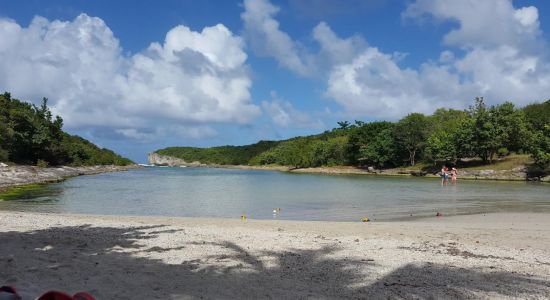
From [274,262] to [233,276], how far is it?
163cm

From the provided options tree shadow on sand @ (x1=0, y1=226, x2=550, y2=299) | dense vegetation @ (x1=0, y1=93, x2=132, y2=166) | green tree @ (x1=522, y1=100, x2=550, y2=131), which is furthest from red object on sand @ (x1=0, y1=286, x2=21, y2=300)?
green tree @ (x1=522, y1=100, x2=550, y2=131)

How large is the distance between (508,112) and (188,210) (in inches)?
2915

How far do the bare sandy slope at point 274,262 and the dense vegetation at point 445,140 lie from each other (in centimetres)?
6208

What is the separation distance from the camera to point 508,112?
81438 mm

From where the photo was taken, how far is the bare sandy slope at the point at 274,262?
748 centimetres

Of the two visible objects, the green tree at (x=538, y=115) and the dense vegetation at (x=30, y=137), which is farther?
the green tree at (x=538, y=115)

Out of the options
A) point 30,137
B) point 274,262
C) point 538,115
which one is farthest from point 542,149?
point 30,137

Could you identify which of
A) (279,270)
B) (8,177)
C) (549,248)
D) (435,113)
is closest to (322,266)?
(279,270)

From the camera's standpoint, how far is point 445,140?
87.7 m

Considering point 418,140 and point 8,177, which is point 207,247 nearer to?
point 8,177

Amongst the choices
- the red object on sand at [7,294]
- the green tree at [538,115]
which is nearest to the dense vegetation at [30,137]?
the red object on sand at [7,294]

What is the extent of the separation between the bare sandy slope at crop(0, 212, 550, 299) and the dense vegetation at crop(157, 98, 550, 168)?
62083mm

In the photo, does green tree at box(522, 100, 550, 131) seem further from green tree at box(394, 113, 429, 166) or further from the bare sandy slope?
the bare sandy slope

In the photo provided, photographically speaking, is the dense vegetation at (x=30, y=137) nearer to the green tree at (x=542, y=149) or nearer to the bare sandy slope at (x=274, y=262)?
the bare sandy slope at (x=274, y=262)
